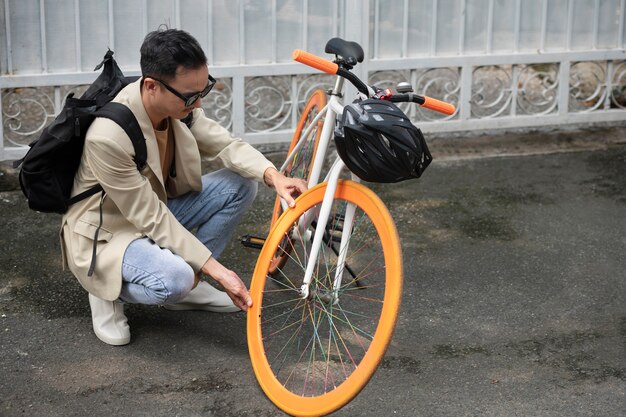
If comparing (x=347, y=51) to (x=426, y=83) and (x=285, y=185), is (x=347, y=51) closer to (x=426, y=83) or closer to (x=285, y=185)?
(x=285, y=185)

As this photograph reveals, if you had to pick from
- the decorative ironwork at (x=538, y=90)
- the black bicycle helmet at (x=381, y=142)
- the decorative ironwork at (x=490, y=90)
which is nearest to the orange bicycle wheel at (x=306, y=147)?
the black bicycle helmet at (x=381, y=142)

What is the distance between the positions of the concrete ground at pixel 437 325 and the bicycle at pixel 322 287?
132 mm

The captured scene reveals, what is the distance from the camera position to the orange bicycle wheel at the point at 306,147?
4.21 m

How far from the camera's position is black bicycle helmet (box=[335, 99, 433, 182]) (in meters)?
3.12

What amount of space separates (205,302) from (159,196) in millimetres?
561

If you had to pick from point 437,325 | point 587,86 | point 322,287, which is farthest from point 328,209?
point 587,86

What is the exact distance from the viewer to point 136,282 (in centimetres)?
360

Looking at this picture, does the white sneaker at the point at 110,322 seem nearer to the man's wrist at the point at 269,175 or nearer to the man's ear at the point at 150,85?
the man's wrist at the point at 269,175

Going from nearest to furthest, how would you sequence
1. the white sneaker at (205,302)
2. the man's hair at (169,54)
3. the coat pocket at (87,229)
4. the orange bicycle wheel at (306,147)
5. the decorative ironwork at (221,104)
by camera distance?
1. the man's hair at (169,54)
2. the coat pocket at (87,229)
3. the white sneaker at (205,302)
4. the orange bicycle wheel at (306,147)
5. the decorative ironwork at (221,104)

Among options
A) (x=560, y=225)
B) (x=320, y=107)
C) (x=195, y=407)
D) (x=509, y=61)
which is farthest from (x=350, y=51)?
(x=509, y=61)

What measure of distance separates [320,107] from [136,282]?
115cm

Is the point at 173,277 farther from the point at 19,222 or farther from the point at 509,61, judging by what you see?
the point at 509,61

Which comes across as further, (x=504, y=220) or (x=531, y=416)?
(x=504, y=220)

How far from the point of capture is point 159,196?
3771mm
